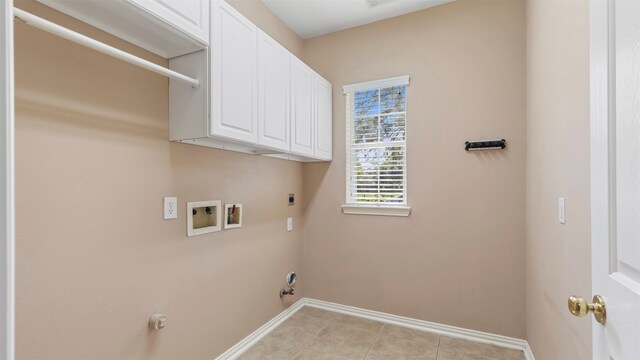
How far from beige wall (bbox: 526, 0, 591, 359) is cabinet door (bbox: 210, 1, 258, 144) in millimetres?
1654

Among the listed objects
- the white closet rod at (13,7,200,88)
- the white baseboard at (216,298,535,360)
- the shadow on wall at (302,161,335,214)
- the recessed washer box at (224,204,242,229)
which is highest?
the white closet rod at (13,7,200,88)

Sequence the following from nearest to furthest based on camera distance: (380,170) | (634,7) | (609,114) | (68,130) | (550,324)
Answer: (634,7) → (609,114) → (68,130) → (550,324) → (380,170)

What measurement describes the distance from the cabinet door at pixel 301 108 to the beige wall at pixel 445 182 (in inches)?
18.1

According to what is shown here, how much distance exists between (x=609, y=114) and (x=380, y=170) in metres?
2.13

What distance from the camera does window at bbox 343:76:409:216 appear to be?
2723 millimetres

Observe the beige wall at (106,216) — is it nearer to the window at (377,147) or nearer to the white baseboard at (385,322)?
the white baseboard at (385,322)

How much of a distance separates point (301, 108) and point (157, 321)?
1801 mm

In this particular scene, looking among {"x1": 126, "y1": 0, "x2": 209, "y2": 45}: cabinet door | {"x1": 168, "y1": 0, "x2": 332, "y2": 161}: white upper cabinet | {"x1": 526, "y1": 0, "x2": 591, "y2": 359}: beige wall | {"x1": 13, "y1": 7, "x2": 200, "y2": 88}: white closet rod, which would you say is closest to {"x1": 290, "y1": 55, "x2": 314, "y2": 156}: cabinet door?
{"x1": 168, "y1": 0, "x2": 332, "y2": 161}: white upper cabinet

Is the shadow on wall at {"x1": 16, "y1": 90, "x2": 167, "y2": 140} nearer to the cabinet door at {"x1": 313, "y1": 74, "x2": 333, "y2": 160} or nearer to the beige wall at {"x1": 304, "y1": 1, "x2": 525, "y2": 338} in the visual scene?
the cabinet door at {"x1": 313, "y1": 74, "x2": 333, "y2": 160}

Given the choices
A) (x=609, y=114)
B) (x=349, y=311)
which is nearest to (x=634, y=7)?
(x=609, y=114)

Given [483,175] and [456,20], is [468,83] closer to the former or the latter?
[456,20]

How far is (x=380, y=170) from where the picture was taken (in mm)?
2814

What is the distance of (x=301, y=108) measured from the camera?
247cm

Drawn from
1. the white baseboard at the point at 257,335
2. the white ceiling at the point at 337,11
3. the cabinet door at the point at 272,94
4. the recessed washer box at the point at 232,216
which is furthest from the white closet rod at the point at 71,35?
the white baseboard at the point at 257,335
